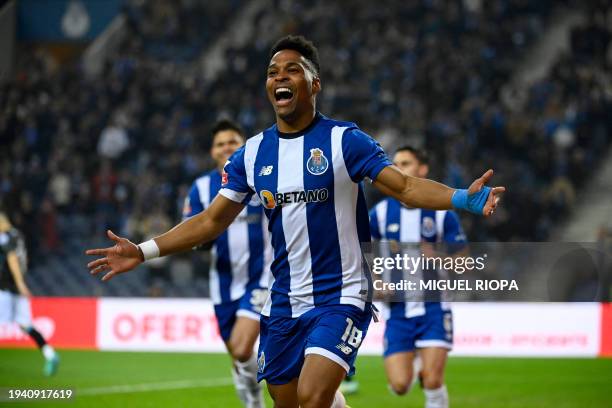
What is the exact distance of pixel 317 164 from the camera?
207 inches

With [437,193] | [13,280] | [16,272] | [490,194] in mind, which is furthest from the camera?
[13,280]

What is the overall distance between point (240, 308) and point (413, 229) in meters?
1.72

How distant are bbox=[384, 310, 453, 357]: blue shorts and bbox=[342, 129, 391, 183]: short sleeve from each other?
341 centimetres

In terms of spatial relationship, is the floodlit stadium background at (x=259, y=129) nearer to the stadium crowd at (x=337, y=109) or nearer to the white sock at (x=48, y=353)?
the stadium crowd at (x=337, y=109)

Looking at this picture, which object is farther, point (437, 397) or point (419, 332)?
point (419, 332)

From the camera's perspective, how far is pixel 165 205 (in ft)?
65.6

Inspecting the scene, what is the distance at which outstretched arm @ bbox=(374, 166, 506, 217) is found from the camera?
4.72 m

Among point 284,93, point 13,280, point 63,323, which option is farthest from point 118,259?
point 63,323

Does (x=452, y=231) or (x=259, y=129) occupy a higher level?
(x=259, y=129)

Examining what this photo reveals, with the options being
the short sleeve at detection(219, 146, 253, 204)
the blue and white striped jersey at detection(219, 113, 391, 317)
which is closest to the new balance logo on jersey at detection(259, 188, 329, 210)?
the blue and white striped jersey at detection(219, 113, 391, 317)

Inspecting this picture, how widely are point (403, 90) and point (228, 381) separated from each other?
11466 mm

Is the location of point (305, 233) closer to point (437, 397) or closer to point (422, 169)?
point (437, 397)

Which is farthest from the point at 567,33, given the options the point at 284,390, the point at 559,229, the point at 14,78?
the point at 284,390

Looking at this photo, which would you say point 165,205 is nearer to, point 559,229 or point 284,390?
point 559,229
